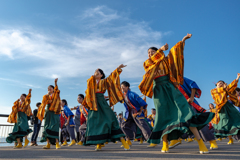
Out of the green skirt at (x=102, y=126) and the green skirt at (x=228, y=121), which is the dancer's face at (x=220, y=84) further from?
the green skirt at (x=102, y=126)

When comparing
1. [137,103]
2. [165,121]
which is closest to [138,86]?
[165,121]

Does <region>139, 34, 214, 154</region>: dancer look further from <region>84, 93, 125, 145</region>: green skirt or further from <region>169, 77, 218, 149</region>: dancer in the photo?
<region>84, 93, 125, 145</region>: green skirt

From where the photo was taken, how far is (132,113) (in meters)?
6.81

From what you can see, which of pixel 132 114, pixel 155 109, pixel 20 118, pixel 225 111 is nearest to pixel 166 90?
pixel 155 109

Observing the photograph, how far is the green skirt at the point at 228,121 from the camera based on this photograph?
6782mm

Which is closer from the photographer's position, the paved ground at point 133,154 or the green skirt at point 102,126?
the paved ground at point 133,154

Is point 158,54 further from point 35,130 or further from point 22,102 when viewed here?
point 35,130

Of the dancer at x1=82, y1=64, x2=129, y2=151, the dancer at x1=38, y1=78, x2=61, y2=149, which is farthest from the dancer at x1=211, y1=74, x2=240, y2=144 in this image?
the dancer at x1=38, y1=78, x2=61, y2=149

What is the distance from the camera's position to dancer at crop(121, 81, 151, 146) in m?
6.63

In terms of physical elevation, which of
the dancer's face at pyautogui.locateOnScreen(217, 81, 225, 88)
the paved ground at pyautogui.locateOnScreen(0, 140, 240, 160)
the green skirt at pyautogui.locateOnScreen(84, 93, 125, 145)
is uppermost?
the dancer's face at pyautogui.locateOnScreen(217, 81, 225, 88)

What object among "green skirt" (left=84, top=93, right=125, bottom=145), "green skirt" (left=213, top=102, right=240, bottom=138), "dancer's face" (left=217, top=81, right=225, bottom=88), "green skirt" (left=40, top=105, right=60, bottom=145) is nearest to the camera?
"green skirt" (left=84, top=93, right=125, bottom=145)

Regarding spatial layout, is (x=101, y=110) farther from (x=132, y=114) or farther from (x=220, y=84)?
(x=220, y=84)

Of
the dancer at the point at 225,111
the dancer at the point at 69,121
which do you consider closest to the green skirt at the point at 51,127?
the dancer at the point at 69,121

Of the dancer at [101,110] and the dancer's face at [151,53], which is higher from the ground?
the dancer's face at [151,53]
